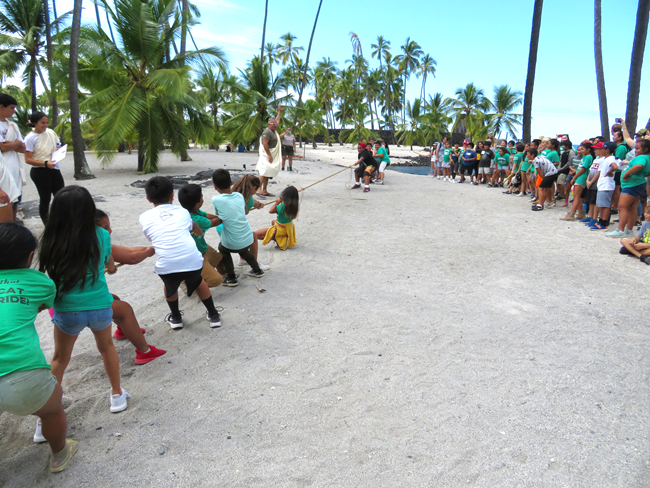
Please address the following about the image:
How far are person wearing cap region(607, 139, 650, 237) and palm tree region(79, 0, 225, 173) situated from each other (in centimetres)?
1180

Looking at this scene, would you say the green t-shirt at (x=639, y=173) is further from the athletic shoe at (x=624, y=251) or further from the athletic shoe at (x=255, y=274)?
the athletic shoe at (x=255, y=274)

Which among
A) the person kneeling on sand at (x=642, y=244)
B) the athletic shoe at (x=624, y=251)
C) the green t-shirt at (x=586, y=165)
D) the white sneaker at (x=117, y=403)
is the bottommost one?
the white sneaker at (x=117, y=403)

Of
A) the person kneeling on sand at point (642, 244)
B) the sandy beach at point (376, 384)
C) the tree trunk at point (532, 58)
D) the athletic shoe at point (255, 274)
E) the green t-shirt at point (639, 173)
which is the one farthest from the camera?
the tree trunk at point (532, 58)

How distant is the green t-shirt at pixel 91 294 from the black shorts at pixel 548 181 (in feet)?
34.3

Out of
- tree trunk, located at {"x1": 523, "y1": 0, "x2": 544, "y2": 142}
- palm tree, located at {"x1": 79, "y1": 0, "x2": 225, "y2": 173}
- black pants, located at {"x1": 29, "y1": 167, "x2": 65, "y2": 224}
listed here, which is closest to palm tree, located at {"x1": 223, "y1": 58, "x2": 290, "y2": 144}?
palm tree, located at {"x1": 79, "y1": 0, "x2": 225, "y2": 173}

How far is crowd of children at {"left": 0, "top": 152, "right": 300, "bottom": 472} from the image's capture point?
201 cm

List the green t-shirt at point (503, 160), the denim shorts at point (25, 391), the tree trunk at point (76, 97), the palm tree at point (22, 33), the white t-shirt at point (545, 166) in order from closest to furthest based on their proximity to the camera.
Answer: the denim shorts at point (25, 391) < the white t-shirt at point (545, 166) < the tree trunk at point (76, 97) < the green t-shirt at point (503, 160) < the palm tree at point (22, 33)

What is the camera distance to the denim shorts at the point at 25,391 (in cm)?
193

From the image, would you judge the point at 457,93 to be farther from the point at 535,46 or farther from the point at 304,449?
the point at 304,449

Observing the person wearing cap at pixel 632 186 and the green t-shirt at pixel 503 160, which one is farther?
the green t-shirt at pixel 503 160

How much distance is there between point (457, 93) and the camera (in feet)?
151

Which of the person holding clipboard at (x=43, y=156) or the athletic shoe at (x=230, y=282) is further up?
the person holding clipboard at (x=43, y=156)

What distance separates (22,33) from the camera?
22016mm

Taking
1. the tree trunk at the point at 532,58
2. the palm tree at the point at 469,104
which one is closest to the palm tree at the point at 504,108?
the palm tree at the point at 469,104
